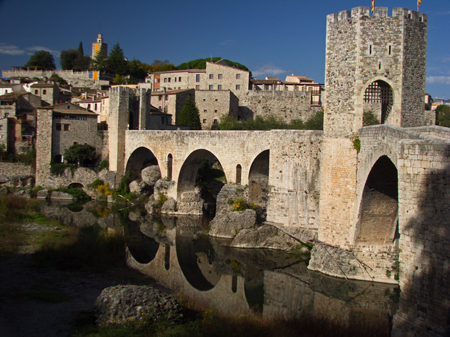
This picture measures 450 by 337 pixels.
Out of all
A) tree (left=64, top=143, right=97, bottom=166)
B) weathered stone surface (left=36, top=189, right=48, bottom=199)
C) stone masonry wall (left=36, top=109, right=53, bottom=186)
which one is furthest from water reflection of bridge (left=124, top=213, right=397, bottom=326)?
stone masonry wall (left=36, top=109, right=53, bottom=186)

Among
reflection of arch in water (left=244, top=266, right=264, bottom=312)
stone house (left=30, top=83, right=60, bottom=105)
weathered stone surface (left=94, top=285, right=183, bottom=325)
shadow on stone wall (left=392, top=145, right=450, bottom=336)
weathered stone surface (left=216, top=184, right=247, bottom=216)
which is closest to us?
shadow on stone wall (left=392, top=145, right=450, bottom=336)

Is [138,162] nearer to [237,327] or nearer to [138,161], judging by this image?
[138,161]

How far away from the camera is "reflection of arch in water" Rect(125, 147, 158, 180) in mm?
29859

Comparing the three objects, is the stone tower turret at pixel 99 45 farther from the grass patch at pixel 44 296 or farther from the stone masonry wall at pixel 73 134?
the grass patch at pixel 44 296

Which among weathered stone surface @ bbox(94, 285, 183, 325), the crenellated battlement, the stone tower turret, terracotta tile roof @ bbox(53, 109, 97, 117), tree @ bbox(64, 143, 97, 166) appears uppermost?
the stone tower turret

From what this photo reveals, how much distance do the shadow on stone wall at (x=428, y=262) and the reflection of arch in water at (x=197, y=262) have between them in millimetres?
7810

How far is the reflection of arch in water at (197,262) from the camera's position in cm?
1480

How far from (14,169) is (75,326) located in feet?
79.4

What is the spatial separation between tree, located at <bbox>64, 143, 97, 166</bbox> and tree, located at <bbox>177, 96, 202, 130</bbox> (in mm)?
8686

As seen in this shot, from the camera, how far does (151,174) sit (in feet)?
93.0

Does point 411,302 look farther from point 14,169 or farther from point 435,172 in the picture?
point 14,169

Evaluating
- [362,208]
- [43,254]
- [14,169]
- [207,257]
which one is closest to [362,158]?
[362,208]

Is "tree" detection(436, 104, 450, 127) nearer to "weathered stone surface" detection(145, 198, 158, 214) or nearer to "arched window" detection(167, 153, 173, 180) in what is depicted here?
"arched window" detection(167, 153, 173, 180)

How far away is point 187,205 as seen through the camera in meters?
25.5
